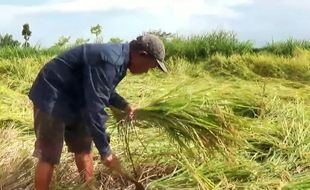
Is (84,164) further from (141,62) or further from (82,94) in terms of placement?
(141,62)

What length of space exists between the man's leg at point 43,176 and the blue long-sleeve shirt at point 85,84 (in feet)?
1.00

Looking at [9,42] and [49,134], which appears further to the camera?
[9,42]

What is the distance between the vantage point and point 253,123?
455 centimetres

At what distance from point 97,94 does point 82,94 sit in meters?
0.27

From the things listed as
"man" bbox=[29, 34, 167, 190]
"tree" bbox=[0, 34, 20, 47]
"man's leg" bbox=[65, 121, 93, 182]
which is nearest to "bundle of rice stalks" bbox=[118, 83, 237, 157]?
"man" bbox=[29, 34, 167, 190]

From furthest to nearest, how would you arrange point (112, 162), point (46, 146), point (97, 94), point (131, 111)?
point (131, 111)
point (46, 146)
point (112, 162)
point (97, 94)

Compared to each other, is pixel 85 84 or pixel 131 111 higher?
pixel 85 84

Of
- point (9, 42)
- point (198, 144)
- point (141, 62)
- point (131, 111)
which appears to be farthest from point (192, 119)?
point (9, 42)

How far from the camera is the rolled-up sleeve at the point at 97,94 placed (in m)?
3.71

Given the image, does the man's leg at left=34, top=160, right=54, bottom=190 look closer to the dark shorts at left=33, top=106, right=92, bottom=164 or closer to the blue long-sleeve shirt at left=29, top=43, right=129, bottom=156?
the dark shorts at left=33, top=106, right=92, bottom=164

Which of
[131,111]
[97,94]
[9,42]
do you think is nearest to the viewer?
[97,94]

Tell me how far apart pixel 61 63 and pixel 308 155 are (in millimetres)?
1753

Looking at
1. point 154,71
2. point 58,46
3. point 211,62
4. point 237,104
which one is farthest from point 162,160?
point 58,46

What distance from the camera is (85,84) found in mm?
3777
